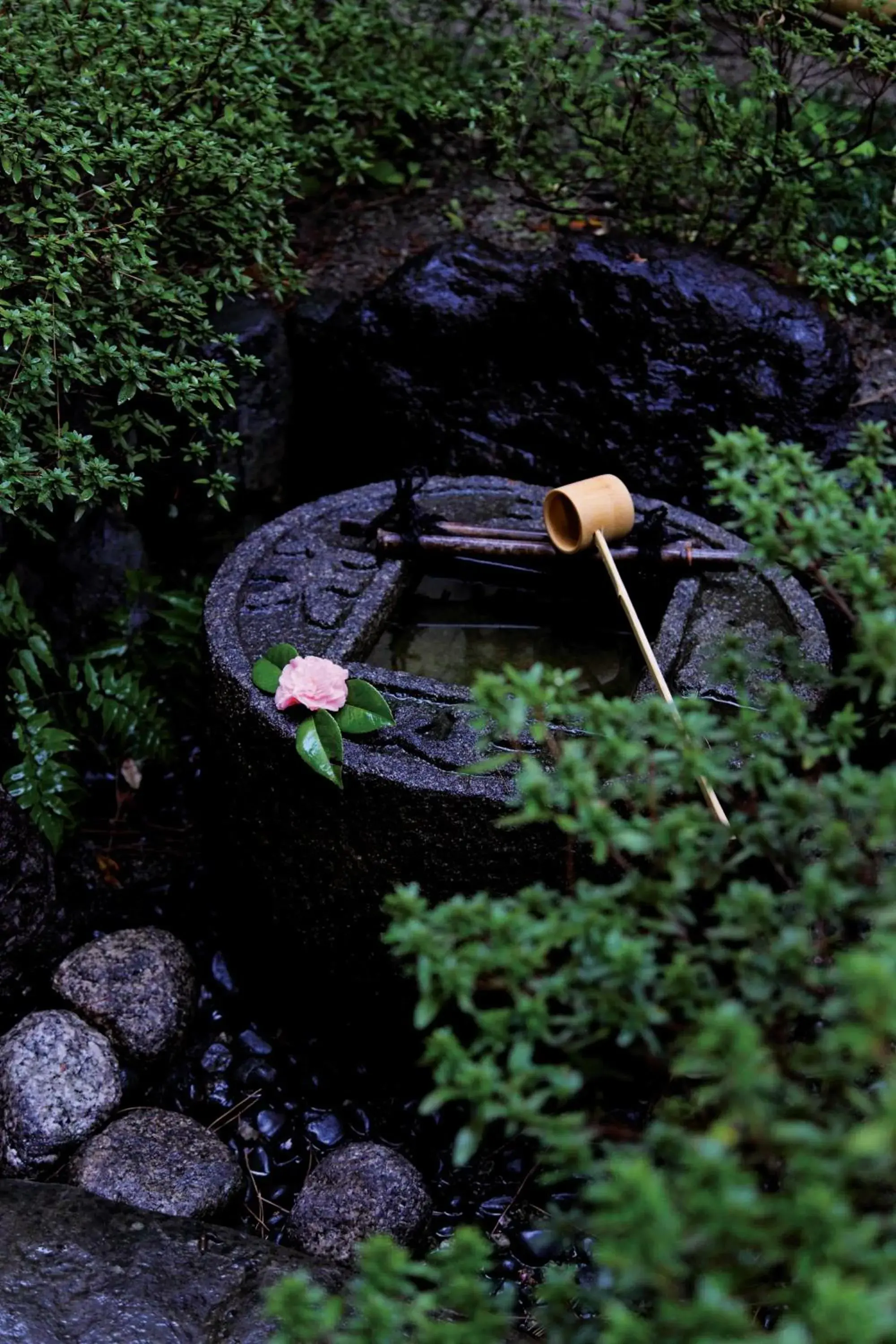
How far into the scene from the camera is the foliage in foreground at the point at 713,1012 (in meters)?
1.41

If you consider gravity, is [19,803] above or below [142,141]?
below

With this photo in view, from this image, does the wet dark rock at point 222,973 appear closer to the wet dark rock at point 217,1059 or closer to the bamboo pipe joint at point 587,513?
the wet dark rock at point 217,1059

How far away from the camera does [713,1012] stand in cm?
158

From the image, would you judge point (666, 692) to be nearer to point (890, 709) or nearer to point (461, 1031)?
point (890, 709)

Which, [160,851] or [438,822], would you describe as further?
[160,851]

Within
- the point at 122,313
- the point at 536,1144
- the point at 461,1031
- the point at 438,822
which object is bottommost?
the point at 536,1144

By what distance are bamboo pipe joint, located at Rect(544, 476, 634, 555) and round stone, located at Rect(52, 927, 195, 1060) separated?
191 cm

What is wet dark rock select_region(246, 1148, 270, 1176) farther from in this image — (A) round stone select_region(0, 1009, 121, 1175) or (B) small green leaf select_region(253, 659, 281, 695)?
(B) small green leaf select_region(253, 659, 281, 695)

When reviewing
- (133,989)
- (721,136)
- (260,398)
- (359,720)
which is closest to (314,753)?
(359,720)

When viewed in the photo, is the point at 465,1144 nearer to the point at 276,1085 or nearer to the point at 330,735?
the point at 330,735

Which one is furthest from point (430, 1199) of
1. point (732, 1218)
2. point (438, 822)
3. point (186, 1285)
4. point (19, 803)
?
point (732, 1218)

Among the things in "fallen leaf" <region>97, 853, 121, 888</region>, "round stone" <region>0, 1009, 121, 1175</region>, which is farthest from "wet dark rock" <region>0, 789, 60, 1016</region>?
"fallen leaf" <region>97, 853, 121, 888</region>

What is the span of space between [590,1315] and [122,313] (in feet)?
10.9

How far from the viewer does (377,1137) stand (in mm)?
3939
